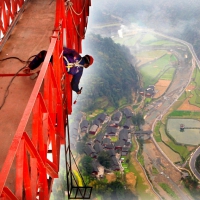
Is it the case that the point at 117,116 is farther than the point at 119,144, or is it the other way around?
the point at 117,116

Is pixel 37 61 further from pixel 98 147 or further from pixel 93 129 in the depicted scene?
pixel 93 129

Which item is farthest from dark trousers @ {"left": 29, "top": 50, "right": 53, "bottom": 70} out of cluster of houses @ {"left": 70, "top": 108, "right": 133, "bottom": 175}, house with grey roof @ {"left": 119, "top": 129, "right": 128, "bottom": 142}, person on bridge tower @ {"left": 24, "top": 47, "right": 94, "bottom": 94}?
house with grey roof @ {"left": 119, "top": 129, "right": 128, "bottom": 142}

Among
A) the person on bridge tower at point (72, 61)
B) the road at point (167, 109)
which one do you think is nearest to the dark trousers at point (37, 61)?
the person on bridge tower at point (72, 61)

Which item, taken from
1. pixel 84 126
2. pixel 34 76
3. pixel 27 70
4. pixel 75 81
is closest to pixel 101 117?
pixel 84 126

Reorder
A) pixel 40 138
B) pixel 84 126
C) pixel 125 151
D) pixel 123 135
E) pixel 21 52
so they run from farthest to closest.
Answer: pixel 84 126, pixel 123 135, pixel 125 151, pixel 21 52, pixel 40 138

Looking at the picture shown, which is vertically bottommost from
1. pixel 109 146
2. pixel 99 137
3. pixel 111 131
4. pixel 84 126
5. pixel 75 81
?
pixel 84 126

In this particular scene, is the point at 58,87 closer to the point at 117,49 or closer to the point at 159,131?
the point at 159,131

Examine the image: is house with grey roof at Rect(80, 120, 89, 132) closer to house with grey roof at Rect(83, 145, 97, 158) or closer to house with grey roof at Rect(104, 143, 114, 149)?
house with grey roof at Rect(83, 145, 97, 158)

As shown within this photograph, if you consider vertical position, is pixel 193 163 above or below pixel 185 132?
above
